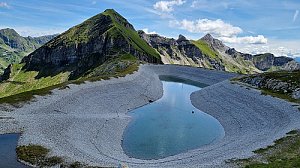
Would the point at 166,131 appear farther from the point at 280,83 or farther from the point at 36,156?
the point at 280,83

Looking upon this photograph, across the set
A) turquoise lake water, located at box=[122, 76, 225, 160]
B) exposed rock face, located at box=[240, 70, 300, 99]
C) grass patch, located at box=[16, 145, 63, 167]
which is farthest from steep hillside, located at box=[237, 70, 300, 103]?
grass patch, located at box=[16, 145, 63, 167]

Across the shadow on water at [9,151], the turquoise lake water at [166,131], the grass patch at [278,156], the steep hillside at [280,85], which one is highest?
the steep hillside at [280,85]

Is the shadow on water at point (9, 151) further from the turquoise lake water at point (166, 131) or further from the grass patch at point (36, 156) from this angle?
the turquoise lake water at point (166, 131)

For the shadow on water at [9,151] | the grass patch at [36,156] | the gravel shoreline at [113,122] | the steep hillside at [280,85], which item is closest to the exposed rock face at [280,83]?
the steep hillside at [280,85]

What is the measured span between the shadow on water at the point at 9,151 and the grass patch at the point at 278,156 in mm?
28622

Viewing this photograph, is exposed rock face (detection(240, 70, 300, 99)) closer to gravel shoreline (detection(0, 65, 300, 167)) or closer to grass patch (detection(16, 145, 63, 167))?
gravel shoreline (detection(0, 65, 300, 167))

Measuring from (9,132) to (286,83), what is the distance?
7932cm

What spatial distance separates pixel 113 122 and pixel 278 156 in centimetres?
3760

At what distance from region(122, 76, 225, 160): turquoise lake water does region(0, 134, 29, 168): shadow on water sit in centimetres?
1742

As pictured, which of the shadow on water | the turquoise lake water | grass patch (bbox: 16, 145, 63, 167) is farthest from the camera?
the turquoise lake water

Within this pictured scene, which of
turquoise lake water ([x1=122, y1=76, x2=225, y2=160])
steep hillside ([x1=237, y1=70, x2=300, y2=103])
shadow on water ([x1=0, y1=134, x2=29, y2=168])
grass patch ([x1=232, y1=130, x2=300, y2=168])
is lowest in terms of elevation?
turquoise lake water ([x1=122, y1=76, x2=225, y2=160])

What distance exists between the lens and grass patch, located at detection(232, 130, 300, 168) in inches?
1459

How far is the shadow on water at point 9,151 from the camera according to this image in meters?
39.8

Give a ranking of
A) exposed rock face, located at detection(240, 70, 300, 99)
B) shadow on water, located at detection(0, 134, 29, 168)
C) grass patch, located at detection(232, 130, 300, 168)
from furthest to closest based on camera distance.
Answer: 1. exposed rock face, located at detection(240, 70, 300, 99)
2. shadow on water, located at detection(0, 134, 29, 168)
3. grass patch, located at detection(232, 130, 300, 168)
